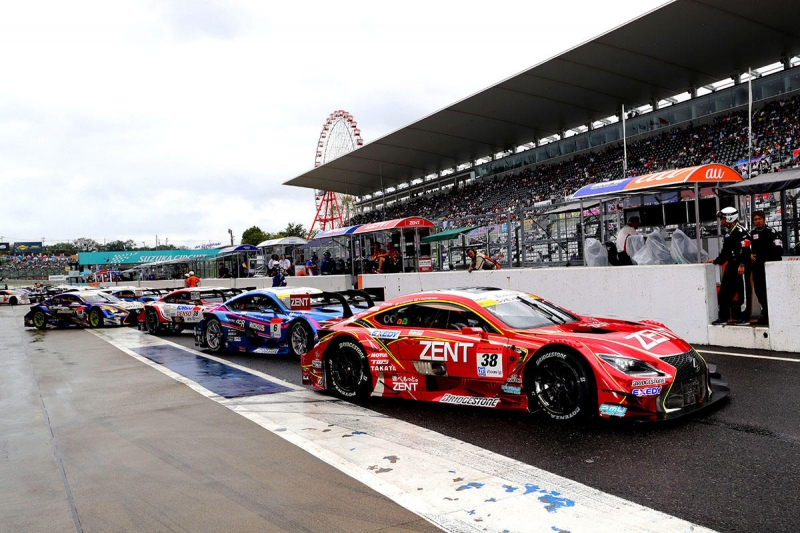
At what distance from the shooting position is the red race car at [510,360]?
5309mm

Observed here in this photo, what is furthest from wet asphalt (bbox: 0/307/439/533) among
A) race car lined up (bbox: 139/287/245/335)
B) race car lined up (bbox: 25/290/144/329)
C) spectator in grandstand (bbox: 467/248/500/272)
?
race car lined up (bbox: 25/290/144/329)

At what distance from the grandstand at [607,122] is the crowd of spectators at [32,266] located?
247 ft

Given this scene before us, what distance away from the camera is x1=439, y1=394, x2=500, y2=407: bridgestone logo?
613cm

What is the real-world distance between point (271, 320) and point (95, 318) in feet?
39.5

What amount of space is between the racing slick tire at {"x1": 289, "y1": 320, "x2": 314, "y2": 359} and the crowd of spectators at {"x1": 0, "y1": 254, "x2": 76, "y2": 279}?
317 feet

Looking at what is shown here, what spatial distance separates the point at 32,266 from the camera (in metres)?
113

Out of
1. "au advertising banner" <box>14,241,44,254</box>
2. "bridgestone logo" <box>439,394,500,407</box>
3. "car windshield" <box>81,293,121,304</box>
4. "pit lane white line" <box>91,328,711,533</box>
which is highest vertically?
"au advertising banner" <box>14,241,44,254</box>

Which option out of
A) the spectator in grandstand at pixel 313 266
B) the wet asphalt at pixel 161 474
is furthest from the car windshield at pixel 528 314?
the spectator in grandstand at pixel 313 266

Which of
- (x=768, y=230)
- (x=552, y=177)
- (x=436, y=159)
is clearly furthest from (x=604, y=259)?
(x=436, y=159)

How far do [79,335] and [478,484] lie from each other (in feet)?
55.6

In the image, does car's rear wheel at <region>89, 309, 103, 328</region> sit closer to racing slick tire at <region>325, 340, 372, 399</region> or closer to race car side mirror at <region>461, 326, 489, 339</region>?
racing slick tire at <region>325, 340, 372, 399</region>

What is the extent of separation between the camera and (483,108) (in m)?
33.1

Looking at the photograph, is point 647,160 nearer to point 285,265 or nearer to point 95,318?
point 285,265

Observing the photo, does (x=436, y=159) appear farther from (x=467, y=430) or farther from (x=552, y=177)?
(x=467, y=430)
